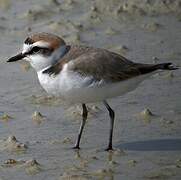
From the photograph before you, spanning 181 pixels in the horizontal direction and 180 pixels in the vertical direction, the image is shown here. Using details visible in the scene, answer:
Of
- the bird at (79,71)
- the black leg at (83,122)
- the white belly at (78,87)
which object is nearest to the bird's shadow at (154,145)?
the bird at (79,71)

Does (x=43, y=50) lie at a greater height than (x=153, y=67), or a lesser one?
greater

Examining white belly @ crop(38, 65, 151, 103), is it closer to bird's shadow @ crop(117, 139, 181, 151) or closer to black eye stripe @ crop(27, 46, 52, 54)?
black eye stripe @ crop(27, 46, 52, 54)

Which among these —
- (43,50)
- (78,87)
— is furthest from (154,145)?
(43,50)

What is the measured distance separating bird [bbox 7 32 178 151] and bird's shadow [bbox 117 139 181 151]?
8.0 inches

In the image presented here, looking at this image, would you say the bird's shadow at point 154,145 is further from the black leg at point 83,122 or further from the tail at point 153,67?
the tail at point 153,67

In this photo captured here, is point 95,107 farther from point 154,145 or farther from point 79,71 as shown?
point 79,71

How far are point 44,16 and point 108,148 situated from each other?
391 centimetres

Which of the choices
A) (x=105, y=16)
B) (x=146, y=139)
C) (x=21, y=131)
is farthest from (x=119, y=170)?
(x=105, y=16)

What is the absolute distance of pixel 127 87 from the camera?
676 centimetres

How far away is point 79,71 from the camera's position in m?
6.54

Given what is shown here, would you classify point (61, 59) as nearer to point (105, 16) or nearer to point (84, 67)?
point (84, 67)

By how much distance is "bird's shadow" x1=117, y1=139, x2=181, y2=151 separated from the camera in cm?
675

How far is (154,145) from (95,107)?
106 cm

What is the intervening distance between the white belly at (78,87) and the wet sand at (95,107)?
0.52m
